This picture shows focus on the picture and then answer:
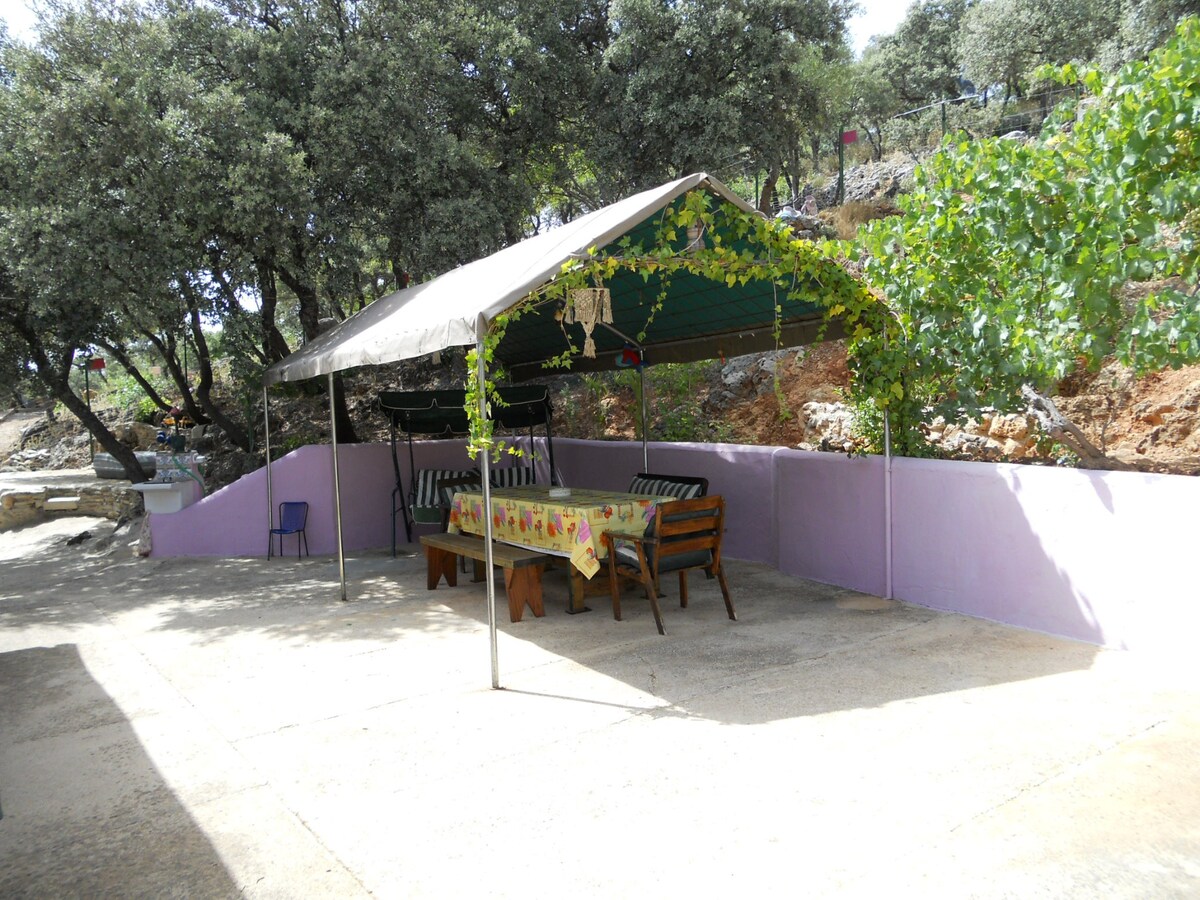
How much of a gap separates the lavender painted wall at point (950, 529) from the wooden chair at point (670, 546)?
127cm

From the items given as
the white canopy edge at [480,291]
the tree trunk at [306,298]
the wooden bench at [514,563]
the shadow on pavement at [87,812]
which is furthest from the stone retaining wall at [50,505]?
the shadow on pavement at [87,812]

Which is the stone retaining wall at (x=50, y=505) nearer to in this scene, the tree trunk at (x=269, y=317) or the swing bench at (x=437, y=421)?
the tree trunk at (x=269, y=317)

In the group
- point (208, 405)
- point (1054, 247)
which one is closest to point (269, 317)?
point (208, 405)

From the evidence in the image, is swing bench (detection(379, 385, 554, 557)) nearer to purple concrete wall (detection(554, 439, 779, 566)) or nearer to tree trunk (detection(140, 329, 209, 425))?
purple concrete wall (detection(554, 439, 779, 566))

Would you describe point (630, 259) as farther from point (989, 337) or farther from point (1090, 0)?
point (1090, 0)

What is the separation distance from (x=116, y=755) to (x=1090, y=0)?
25.1 metres

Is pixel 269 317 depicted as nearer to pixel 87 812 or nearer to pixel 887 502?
pixel 887 502

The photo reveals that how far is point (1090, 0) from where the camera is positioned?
20438 mm

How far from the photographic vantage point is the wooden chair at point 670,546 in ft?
17.0

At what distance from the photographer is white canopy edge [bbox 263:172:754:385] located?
174 inches

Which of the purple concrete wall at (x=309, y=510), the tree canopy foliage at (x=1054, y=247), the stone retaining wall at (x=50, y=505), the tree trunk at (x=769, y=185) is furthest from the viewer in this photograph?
the tree trunk at (x=769, y=185)

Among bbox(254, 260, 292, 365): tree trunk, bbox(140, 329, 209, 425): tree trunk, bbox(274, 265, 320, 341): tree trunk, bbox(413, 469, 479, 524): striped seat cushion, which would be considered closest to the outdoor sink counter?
bbox(413, 469, 479, 524): striped seat cushion

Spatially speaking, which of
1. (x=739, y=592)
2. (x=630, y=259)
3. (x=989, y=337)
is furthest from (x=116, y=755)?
(x=989, y=337)

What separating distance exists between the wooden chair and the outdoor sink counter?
0.14 metres
